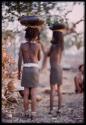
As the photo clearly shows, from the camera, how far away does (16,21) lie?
27.9 feet

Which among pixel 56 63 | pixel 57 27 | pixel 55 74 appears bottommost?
pixel 55 74

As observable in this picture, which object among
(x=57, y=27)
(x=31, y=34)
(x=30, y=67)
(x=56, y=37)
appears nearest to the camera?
(x=30, y=67)

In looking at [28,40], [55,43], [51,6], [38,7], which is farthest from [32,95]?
[51,6]

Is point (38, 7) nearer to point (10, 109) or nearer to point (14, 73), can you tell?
point (14, 73)

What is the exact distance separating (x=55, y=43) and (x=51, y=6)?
1.51 meters

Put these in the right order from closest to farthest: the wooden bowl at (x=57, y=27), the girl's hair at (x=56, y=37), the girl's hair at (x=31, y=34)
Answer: the girl's hair at (x=31, y=34) → the wooden bowl at (x=57, y=27) → the girl's hair at (x=56, y=37)

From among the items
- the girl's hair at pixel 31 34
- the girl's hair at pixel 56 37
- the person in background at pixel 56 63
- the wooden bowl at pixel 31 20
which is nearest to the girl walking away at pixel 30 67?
the girl's hair at pixel 31 34

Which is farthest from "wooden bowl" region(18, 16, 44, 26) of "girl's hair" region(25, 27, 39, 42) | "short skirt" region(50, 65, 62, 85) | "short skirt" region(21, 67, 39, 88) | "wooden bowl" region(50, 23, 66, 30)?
"short skirt" region(50, 65, 62, 85)

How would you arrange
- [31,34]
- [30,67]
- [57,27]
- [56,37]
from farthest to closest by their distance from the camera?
[56,37], [57,27], [31,34], [30,67]

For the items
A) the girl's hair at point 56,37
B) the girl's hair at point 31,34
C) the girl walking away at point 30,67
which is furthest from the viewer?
the girl's hair at point 56,37

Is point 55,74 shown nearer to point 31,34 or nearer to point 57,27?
point 57,27

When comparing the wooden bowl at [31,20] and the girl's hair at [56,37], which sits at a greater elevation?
the wooden bowl at [31,20]

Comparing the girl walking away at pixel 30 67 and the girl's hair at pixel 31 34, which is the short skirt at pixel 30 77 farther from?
the girl's hair at pixel 31 34

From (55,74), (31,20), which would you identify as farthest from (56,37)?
(31,20)
